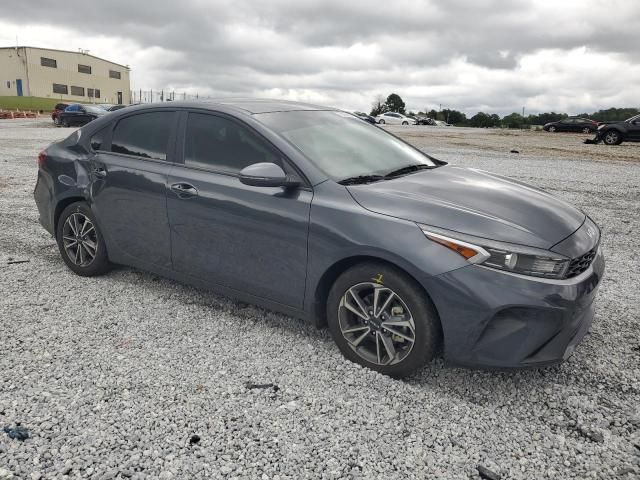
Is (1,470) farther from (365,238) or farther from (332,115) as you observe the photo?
(332,115)

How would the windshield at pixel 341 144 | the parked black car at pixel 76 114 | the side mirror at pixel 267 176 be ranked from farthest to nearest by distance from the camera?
the parked black car at pixel 76 114, the windshield at pixel 341 144, the side mirror at pixel 267 176

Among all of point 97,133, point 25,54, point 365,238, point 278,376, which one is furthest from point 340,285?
point 25,54

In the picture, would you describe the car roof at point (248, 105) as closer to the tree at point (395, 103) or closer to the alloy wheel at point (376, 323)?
the alloy wheel at point (376, 323)

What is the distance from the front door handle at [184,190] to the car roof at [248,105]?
64 centimetres

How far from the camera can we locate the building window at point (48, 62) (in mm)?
72375

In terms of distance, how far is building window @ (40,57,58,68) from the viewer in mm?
72375

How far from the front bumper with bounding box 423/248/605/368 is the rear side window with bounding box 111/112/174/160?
2.49 m

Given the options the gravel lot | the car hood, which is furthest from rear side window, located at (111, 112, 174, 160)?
the car hood

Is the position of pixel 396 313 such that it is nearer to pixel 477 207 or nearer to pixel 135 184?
pixel 477 207

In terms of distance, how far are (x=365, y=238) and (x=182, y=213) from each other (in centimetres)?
158

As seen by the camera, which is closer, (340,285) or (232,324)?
(340,285)

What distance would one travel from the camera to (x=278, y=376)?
10.7 feet

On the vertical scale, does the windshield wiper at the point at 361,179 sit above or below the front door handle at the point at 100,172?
above

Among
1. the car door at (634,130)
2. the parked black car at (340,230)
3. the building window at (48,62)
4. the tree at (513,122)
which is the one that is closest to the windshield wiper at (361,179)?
the parked black car at (340,230)
